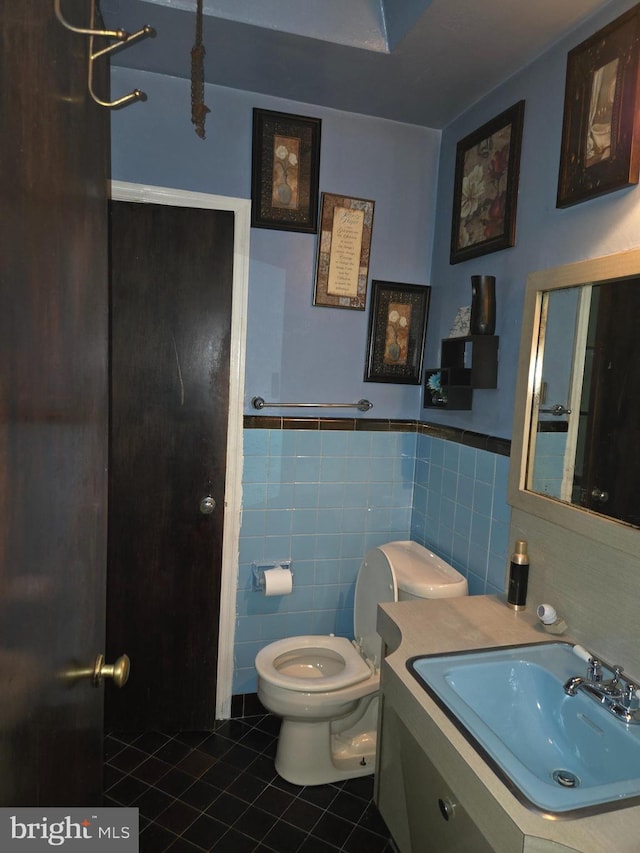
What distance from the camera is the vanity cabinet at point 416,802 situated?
1091 mm

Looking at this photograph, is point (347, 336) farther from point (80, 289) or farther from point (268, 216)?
point (80, 289)

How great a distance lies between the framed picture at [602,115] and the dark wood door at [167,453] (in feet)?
3.94

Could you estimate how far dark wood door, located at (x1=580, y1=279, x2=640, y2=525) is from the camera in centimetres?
130

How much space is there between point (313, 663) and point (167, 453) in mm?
1018

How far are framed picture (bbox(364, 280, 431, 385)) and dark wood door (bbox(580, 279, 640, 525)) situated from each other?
0.97m

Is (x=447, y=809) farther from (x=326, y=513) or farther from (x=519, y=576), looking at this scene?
(x=326, y=513)

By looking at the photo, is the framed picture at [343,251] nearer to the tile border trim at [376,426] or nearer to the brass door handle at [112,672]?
the tile border trim at [376,426]

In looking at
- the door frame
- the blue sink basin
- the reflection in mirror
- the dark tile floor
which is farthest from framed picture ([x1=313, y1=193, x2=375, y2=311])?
the dark tile floor

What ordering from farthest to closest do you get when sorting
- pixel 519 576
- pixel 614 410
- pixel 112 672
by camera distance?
A: pixel 519 576
pixel 614 410
pixel 112 672

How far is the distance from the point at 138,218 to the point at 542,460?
1.66 metres

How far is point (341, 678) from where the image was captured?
1.91 m

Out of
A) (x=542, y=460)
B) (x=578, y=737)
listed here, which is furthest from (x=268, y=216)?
(x=578, y=737)

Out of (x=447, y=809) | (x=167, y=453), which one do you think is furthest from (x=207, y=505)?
(x=447, y=809)

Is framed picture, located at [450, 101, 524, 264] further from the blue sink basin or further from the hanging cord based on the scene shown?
the blue sink basin
